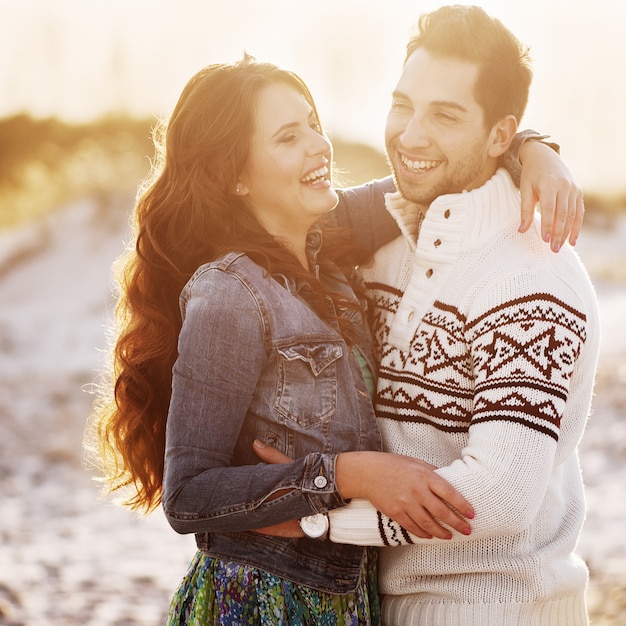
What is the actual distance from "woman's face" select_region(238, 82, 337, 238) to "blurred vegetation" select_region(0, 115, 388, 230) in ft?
30.8

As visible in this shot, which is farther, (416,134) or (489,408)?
(416,134)

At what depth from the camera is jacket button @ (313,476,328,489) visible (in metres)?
2.22

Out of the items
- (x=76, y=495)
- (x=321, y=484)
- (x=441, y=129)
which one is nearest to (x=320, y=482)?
(x=321, y=484)

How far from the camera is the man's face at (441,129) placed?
2629mm

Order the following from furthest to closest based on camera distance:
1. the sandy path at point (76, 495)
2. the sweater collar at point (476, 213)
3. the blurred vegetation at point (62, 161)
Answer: the blurred vegetation at point (62, 161) < the sandy path at point (76, 495) < the sweater collar at point (476, 213)

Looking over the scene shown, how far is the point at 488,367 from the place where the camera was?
7.35ft

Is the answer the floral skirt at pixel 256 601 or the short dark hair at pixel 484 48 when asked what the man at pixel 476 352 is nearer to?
the short dark hair at pixel 484 48

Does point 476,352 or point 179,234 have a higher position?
point 179,234

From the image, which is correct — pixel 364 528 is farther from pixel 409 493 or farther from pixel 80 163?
pixel 80 163

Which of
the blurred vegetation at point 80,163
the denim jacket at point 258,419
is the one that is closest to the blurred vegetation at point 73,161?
the blurred vegetation at point 80,163

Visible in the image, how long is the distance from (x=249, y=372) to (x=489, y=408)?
58cm

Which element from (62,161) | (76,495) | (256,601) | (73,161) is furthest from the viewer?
(62,161)

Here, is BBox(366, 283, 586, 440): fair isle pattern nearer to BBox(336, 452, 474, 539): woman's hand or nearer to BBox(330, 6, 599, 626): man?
BBox(330, 6, 599, 626): man

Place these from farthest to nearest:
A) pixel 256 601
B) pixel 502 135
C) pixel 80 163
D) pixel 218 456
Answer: pixel 80 163 < pixel 502 135 < pixel 256 601 < pixel 218 456
